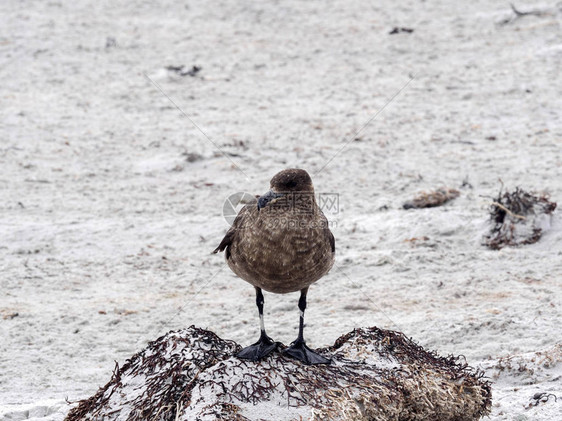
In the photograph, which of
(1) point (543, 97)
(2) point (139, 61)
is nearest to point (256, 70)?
(2) point (139, 61)

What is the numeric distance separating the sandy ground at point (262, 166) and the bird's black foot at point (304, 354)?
1.17 m

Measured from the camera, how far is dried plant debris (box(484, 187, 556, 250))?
706 centimetres

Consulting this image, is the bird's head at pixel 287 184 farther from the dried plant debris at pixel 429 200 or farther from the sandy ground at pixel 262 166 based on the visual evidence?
the dried plant debris at pixel 429 200

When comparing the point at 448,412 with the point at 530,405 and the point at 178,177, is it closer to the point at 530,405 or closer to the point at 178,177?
the point at 530,405

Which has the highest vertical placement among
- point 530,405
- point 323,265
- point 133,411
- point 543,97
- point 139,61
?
point 323,265

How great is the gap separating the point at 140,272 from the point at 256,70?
6.32 metres

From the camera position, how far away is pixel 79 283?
683 cm

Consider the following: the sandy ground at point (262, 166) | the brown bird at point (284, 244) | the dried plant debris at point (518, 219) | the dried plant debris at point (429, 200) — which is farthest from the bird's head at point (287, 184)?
the dried plant debris at point (429, 200)

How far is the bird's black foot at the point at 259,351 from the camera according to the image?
13.4ft

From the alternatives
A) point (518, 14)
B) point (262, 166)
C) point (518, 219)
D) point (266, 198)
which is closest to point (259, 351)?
point (266, 198)

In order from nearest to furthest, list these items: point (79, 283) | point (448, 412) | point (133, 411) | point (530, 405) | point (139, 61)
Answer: point (133, 411), point (448, 412), point (530, 405), point (79, 283), point (139, 61)

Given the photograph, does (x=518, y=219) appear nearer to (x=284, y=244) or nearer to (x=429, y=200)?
(x=429, y=200)

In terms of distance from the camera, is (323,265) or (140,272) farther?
(140,272)

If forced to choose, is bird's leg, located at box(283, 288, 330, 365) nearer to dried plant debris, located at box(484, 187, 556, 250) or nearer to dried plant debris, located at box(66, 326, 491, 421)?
dried plant debris, located at box(66, 326, 491, 421)
